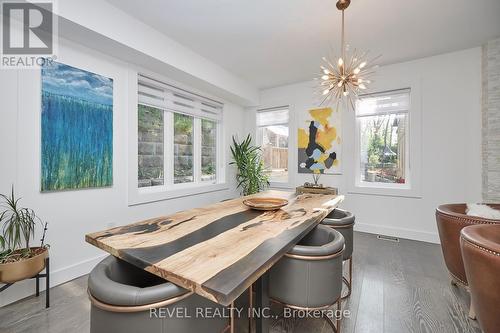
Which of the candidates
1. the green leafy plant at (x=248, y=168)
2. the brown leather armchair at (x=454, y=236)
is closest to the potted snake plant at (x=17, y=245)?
the green leafy plant at (x=248, y=168)

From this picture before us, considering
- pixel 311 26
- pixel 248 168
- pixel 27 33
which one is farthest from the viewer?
pixel 248 168

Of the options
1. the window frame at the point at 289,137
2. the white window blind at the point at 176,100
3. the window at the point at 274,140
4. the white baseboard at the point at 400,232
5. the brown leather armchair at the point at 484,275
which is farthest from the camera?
the window at the point at 274,140

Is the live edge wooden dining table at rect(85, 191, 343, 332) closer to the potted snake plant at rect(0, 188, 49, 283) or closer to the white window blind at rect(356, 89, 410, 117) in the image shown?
the potted snake plant at rect(0, 188, 49, 283)

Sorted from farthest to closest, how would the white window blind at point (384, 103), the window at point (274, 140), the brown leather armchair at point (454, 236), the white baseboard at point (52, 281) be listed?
the window at point (274, 140) → the white window blind at point (384, 103) → the white baseboard at point (52, 281) → the brown leather armchair at point (454, 236)

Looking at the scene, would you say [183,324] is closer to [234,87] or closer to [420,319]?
[420,319]

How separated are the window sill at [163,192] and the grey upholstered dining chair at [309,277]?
→ 2.25 meters

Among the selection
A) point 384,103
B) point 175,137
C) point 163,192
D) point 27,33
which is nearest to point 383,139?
point 384,103

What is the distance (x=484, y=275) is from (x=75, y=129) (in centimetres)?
327

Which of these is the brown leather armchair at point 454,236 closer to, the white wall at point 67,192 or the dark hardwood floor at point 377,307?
the dark hardwood floor at point 377,307

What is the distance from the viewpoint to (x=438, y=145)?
3.28m

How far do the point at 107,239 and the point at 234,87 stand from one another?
3.44m

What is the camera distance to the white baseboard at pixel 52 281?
1860mm

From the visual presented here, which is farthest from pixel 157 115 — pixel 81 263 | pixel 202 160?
pixel 81 263

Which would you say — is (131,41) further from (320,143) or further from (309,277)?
(320,143)
